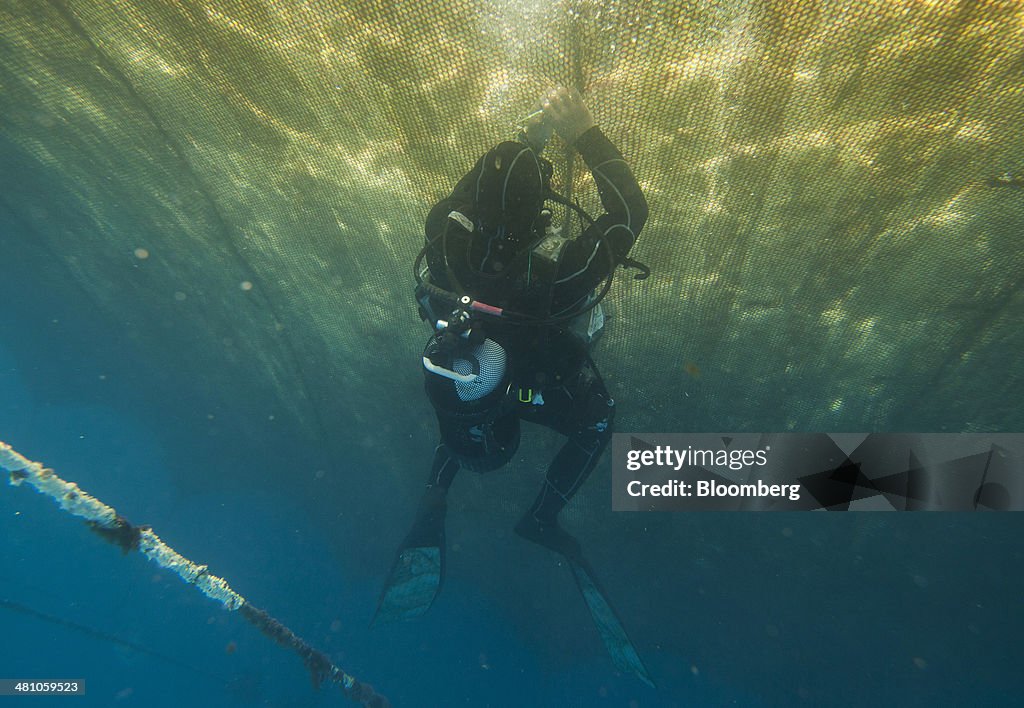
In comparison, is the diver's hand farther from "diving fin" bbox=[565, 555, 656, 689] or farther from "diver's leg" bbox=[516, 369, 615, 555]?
"diving fin" bbox=[565, 555, 656, 689]

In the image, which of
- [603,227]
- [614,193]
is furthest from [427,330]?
[614,193]

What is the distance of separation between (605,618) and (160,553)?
6.93 metres

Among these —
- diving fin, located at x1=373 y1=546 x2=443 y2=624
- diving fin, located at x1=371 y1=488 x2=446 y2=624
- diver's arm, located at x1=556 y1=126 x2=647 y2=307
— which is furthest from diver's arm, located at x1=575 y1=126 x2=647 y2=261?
diving fin, located at x1=373 y1=546 x2=443 y2=624

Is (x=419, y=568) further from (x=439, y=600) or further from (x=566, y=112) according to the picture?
(x=439, y=600)

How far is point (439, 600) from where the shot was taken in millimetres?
9203

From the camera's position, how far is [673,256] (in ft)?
11.9

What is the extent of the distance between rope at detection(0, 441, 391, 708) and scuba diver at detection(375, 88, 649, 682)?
661 cm

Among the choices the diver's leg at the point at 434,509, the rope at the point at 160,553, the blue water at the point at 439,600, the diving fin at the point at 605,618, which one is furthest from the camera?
the rope at the point at 160,553

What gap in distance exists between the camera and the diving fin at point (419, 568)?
14.5 feet

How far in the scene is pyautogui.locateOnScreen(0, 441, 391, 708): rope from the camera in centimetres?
683

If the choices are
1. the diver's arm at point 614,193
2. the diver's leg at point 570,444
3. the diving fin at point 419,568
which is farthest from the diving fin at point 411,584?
the diver's arm at point 614,193

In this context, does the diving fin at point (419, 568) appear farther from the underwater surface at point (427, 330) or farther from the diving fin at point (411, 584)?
the underwater surface at point (427, 330)

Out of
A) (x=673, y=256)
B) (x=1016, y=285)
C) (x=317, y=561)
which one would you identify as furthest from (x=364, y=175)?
(x=317, y=561)

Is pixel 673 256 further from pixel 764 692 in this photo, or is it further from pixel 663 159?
pixel 764 692
